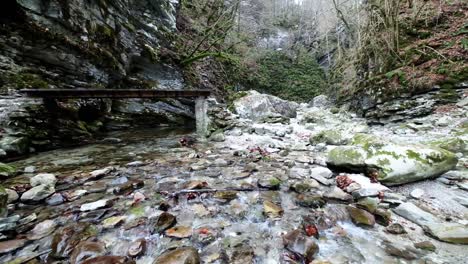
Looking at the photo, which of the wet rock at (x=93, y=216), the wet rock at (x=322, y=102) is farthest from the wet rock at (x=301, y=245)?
the wet rock at (x=322, y=102)

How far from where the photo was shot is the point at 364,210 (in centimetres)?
→ 223

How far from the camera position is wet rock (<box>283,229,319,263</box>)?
1.68 metres

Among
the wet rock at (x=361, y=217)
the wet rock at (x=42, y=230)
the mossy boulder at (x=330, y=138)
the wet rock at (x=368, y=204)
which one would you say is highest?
the mossy boulder at (x=330, y=138)

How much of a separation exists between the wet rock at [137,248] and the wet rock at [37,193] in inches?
66.2

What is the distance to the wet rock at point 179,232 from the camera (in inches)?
75.5

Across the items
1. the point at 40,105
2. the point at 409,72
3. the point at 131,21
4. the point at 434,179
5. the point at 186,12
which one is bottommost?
the point at 434,179

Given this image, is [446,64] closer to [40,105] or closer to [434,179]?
[434,179]

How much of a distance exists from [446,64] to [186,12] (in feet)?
44.4

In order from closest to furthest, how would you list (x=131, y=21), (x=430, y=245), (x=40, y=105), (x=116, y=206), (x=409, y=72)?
1. (x=430, y=245)
2. (x=116, y=206)
3. (x=40, y=105)
4. (x=409, y=72)
5. (x=131, y=21)

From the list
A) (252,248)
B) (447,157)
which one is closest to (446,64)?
(447,157)

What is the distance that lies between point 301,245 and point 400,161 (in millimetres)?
2030

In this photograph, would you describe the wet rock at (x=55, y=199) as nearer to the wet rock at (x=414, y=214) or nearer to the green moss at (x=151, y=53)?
the wet rock at (x=414, y=214)

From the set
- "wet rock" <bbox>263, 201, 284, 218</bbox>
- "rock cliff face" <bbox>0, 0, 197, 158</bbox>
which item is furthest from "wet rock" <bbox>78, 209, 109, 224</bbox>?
"rock cliff face" <bbox>0, 0, 197, 158</bbox>

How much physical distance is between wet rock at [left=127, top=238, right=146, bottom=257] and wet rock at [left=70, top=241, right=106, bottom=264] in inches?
7.9
